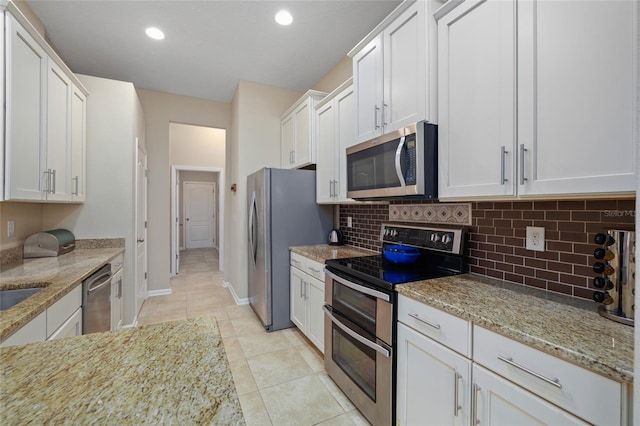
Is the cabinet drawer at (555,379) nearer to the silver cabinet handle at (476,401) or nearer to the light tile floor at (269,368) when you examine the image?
the silver cabinet handle at (476,401)

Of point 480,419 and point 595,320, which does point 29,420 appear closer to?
point 480,419

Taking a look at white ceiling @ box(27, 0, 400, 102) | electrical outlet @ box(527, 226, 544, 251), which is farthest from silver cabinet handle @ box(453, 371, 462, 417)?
white ceiling @ box(27, 0, 400, 102)

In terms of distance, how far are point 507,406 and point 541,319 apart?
A: 1.09 feet

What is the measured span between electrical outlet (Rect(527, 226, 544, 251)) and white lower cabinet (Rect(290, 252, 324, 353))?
138 cm

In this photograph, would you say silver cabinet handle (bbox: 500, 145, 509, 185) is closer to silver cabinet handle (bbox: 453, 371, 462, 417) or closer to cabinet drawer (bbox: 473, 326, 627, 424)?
cabinet drawer (bbox: 473, 326, 627, 424)

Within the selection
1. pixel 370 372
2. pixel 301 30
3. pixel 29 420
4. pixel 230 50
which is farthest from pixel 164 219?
pixel 29 420

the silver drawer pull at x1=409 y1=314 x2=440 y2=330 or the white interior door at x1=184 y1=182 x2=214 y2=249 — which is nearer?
the silver drawer pull at x1=409 y1=314 x2=440 y2=330

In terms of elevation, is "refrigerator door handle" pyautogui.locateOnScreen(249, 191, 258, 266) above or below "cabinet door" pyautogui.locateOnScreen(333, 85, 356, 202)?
below

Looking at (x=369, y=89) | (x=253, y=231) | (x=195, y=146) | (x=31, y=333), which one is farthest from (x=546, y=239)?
(x=195, y=146)

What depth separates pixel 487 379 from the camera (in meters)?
1.06

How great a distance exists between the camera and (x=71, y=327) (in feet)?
5.36

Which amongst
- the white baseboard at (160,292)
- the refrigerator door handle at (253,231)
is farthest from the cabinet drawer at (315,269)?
the white baseboard at (160,292)

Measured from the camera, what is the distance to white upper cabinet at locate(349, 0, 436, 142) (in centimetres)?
161

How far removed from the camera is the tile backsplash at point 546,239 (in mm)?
1219
